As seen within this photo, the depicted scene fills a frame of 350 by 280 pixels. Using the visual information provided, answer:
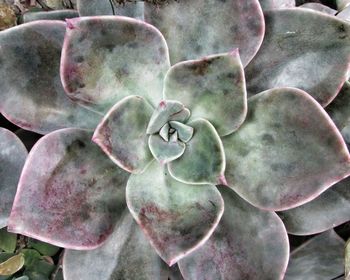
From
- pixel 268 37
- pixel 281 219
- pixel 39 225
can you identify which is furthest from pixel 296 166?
pixel 39 225

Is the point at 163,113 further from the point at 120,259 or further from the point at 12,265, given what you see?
the point at 12,265

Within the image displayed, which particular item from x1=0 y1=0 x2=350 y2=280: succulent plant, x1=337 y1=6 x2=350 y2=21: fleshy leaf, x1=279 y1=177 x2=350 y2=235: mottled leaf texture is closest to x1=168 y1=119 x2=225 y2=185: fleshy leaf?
x1=0 y1=0 x2=350 y2=280: succulent plant

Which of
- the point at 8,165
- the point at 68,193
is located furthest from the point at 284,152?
the point at 8,165

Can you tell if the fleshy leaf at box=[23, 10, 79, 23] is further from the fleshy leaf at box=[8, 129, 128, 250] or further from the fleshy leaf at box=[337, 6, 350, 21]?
the fleshy leaf at box=[337, 6, 350, 21]

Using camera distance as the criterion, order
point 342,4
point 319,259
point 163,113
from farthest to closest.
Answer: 1. point 342,4
2. point 319,259
3. point 163,113

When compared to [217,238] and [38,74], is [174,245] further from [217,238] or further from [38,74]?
[38,74]

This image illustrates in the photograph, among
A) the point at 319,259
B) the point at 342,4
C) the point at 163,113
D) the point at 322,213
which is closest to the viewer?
the point at 163,113
